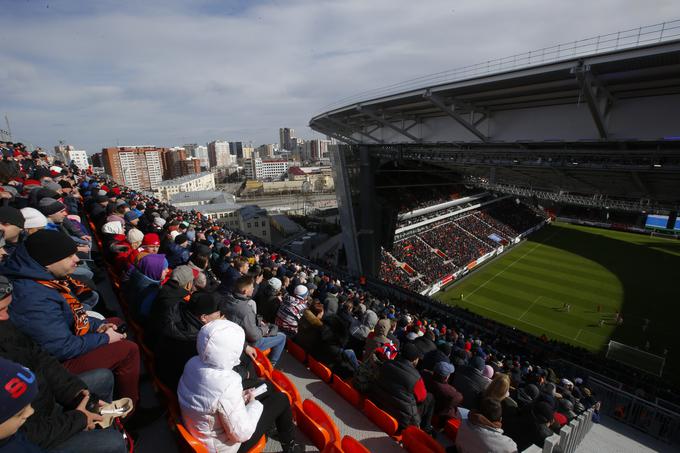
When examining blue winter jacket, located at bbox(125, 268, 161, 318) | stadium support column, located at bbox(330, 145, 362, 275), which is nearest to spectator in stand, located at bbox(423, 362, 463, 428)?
blue winter jacket, located at bbox(125, 268, 161, 318)

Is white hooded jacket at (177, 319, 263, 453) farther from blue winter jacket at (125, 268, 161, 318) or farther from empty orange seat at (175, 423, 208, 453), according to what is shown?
blue winter jacket at (125, 268, 161, 318)

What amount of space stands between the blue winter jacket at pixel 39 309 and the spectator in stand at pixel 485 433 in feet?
9.57

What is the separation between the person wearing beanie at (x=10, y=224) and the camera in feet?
9.62

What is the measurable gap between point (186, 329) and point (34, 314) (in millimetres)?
917

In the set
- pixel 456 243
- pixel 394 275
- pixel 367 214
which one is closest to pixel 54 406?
pixel 367 214

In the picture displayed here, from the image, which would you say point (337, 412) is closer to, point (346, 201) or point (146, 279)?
point (146, 279)

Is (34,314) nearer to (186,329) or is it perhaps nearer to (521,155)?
(186,329)

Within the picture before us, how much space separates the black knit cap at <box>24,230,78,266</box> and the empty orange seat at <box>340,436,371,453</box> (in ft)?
8.06

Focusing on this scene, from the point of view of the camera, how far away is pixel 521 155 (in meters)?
13.5

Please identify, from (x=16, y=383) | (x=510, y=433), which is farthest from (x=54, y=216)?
(x=510, y=433)

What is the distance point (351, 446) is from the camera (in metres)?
2.39

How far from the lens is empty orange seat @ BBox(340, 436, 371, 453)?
234 cm

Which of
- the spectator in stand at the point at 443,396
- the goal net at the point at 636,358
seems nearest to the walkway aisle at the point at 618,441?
the spectator in stand at the point at 443,396

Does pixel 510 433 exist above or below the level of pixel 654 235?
above
